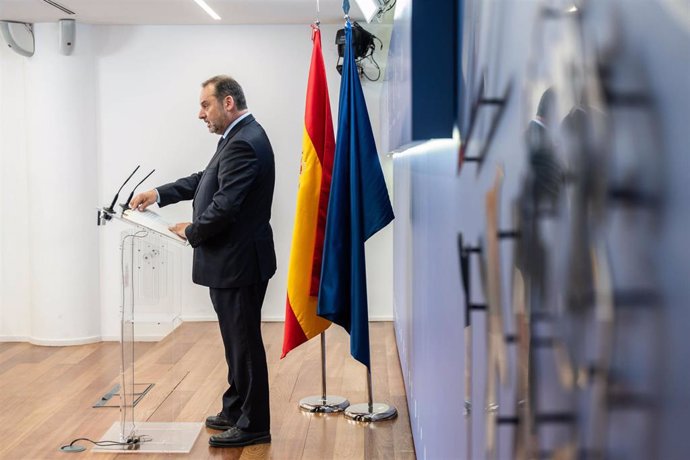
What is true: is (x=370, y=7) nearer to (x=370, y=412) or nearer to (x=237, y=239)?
(x=237, y=239)

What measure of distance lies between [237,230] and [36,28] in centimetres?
314

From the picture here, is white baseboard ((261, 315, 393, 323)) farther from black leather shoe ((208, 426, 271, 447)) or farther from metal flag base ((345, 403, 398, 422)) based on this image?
black leather shoe ((208, 426, 271, 447))

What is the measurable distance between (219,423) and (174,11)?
3035 mm

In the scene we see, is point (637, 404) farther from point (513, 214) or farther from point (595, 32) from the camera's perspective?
point (513, 214)

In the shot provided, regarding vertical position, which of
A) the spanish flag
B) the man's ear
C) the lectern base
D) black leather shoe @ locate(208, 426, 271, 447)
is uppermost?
the man's ear

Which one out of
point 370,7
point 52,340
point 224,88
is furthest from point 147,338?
point 52,340

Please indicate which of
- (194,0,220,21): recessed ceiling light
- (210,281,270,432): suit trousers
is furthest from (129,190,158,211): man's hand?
(194,0,220,21): recessed ceiling light

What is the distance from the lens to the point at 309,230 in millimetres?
3965

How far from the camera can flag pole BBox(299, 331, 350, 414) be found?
4.28 m

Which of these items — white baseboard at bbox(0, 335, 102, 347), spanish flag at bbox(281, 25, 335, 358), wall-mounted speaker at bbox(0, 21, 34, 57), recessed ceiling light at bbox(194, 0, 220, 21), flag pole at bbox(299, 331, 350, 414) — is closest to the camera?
spanish flag at bbox(281, 25, 335, 358)

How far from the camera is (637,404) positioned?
0.65m

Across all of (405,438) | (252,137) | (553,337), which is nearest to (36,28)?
(252,137)

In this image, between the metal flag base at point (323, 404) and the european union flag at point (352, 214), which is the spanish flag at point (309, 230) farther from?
the metal flag base at point (323, 404)

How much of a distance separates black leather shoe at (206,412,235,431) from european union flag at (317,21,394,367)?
0.72m
